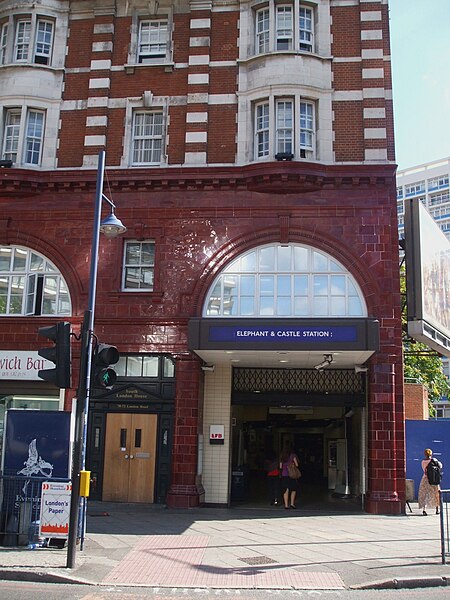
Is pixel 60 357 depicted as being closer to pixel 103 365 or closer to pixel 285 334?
pixel 103 365

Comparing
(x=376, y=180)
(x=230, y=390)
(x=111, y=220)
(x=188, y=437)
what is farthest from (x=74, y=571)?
(x=376, y=180)

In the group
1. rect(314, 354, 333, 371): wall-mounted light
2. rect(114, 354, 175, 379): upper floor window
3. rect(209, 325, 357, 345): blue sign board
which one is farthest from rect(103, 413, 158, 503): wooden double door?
rect(314, 354, 333, 371): wall-mounted light

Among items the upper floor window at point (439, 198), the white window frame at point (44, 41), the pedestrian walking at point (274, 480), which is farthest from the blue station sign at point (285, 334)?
the upper floor window at point (439, 198)

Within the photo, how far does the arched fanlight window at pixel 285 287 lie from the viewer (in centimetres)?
1752

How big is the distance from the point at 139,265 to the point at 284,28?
8.39 metres

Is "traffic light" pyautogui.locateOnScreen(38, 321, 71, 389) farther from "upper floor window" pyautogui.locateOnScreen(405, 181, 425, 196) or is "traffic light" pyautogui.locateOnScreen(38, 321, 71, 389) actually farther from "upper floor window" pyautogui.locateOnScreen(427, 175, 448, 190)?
"upper floor window" pyautogui.locateOnScreen(405, 181, 425, 196)

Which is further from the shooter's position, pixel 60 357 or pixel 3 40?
pixel 3 40

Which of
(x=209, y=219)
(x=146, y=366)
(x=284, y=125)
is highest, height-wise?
(x=284, y=125)

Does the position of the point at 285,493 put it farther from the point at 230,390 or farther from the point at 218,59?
the point at 218,59

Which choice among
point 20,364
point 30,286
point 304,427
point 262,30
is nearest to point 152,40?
point 262,30

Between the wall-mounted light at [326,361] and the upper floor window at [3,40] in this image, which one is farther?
the upper floor window at [3,40]

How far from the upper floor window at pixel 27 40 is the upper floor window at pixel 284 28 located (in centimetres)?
662

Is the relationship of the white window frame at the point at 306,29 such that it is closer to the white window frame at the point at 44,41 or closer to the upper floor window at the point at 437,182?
the white window frame at the point at 44,41

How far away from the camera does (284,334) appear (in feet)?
52.9
